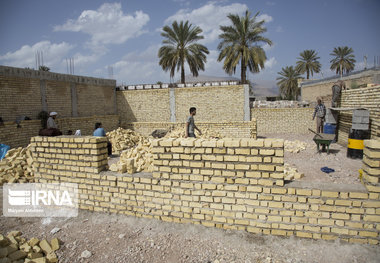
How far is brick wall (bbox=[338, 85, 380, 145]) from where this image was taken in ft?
24.0

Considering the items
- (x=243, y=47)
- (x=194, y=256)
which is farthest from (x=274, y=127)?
(x=194, y=256)

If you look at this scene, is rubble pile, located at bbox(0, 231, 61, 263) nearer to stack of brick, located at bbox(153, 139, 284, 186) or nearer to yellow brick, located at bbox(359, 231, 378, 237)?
stack of brick, located at bbox(153, 139, 284, 186)

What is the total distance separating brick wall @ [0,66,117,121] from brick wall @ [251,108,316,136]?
36.5ft

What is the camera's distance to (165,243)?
2834mm

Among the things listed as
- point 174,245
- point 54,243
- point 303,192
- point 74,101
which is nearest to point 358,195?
point 303,192

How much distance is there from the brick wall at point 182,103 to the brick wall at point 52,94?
156 cm

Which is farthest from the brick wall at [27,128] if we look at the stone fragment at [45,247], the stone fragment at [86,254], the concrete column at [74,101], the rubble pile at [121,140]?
the stone fragment at [86,254]

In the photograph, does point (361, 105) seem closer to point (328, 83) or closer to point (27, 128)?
point (27, 128)

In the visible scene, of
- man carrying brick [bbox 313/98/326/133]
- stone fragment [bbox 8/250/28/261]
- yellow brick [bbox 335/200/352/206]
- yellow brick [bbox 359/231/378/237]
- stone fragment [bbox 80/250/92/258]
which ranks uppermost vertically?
man carrying brick [bbox 313/98/326/133]

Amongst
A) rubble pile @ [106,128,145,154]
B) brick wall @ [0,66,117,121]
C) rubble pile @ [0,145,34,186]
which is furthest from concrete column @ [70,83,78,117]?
rubble pile @ [0,145,34,186]

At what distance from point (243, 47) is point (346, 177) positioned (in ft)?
45.9

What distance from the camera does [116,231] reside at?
315 centimetres

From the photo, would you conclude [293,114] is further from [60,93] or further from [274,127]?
[60,93]

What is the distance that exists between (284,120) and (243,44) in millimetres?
7128
